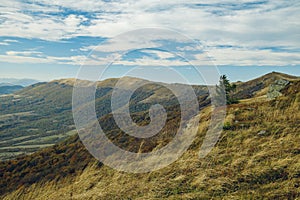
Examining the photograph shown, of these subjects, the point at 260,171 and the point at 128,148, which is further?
the point at 128,148

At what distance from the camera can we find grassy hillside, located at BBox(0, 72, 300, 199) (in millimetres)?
17156

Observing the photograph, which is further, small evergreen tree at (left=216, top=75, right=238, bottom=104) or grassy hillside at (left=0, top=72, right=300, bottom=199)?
small evergreen tree at (left=216, top=75, right=238, bottom=104)

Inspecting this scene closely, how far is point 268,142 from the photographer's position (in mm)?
23109

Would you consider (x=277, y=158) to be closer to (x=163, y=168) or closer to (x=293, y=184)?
(x=293, y=184)

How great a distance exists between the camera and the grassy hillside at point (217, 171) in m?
17.2

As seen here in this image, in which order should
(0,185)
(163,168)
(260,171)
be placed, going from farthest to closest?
1. (0,185)
2. (163,168)
3. (260,171)

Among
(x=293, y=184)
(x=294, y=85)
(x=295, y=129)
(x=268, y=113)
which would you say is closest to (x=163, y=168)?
(x=293, y=184)

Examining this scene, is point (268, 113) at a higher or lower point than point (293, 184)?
higher

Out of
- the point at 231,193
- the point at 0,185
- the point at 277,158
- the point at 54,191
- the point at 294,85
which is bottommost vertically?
the point at 0,185

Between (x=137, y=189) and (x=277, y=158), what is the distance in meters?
10.9

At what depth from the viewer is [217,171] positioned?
19.8 m

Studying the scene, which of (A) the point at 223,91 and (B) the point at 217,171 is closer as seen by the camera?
(B) the point at 217,171

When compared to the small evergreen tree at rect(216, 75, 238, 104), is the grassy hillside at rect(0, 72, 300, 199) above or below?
below

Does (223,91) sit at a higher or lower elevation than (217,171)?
higher
